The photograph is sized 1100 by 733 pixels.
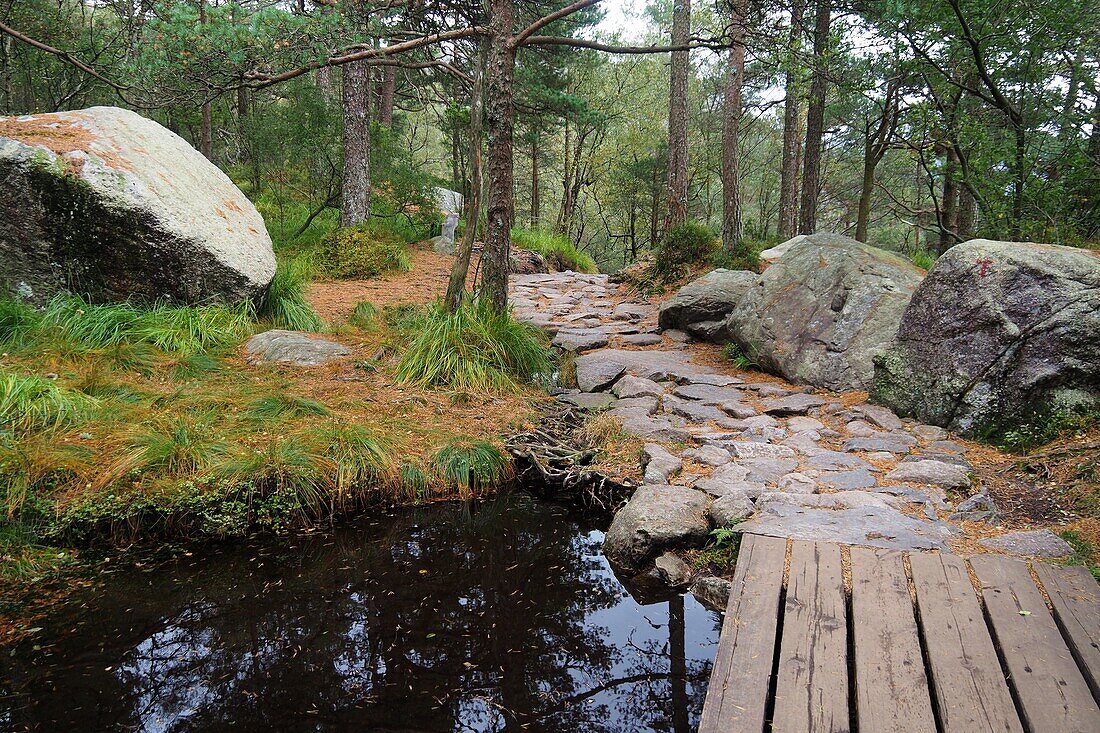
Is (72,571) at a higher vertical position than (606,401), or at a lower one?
lower

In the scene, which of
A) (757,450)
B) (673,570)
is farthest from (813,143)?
(673,570)

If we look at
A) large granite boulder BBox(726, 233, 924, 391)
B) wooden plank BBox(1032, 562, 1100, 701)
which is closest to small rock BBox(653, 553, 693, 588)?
wooden plank BBox(1032, 562, 1100, 701)

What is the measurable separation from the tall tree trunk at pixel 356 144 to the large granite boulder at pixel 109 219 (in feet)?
13.2

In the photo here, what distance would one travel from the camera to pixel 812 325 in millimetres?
5840

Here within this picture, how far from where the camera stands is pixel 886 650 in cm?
219

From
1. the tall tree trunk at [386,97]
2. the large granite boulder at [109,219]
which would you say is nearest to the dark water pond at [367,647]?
the large granite boulder at [109,219]

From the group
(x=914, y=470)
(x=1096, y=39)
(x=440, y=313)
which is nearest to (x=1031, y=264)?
(x=914, y=470)

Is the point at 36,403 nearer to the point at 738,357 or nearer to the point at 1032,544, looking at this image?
the point at 1032,544

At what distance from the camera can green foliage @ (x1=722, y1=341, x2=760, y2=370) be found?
20.8ft

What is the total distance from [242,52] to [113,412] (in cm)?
271

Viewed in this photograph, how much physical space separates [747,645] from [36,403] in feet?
14.1

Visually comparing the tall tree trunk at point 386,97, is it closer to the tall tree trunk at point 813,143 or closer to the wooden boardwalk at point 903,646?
the tall tree trunk at point 813,143

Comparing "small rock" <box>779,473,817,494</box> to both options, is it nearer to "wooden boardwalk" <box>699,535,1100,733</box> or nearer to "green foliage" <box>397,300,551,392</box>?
"wooden boardwalk" <box>699,535,1100,733</box>

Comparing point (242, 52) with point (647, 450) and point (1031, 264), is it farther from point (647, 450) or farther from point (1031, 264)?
point (1031, 264)
